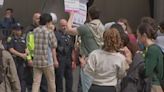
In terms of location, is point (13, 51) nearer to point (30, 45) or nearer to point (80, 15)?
point (30, 45)

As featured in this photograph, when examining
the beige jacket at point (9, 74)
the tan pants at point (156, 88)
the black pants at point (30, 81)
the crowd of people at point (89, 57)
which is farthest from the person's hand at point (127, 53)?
the black pants at point (30, 81)

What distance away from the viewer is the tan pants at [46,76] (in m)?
10.5

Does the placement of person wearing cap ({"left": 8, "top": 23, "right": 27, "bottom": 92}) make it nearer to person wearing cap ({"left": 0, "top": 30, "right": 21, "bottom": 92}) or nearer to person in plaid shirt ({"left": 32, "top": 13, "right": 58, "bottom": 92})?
person in plaid shirt ({"left": 32, "top": 13, "right": 58, "bottom": 92})

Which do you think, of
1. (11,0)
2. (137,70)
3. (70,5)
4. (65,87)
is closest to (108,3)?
(11,0)

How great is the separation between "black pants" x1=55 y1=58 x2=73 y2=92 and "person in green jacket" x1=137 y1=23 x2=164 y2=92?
189 inches

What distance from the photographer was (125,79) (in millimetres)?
6766

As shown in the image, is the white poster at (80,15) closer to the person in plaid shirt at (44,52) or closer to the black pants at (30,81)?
the person in plaid shirt at (44,52)

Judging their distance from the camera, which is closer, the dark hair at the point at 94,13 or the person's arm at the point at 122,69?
the person's arm at the point at 122,69

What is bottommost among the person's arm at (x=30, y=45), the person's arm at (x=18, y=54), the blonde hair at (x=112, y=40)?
the person's arm at (x=18, y=54)

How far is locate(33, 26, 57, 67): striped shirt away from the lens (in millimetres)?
10312

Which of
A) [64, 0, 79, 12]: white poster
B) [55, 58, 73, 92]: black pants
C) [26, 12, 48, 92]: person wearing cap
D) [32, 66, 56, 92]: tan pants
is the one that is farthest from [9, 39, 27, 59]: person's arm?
[64, 0, 79, 12]: white poster

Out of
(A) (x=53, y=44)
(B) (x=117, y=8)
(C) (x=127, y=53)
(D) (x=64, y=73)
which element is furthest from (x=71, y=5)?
(B) (x=117, y=8)

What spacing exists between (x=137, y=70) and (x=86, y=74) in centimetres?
71

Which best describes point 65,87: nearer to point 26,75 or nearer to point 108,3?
point 26,75
